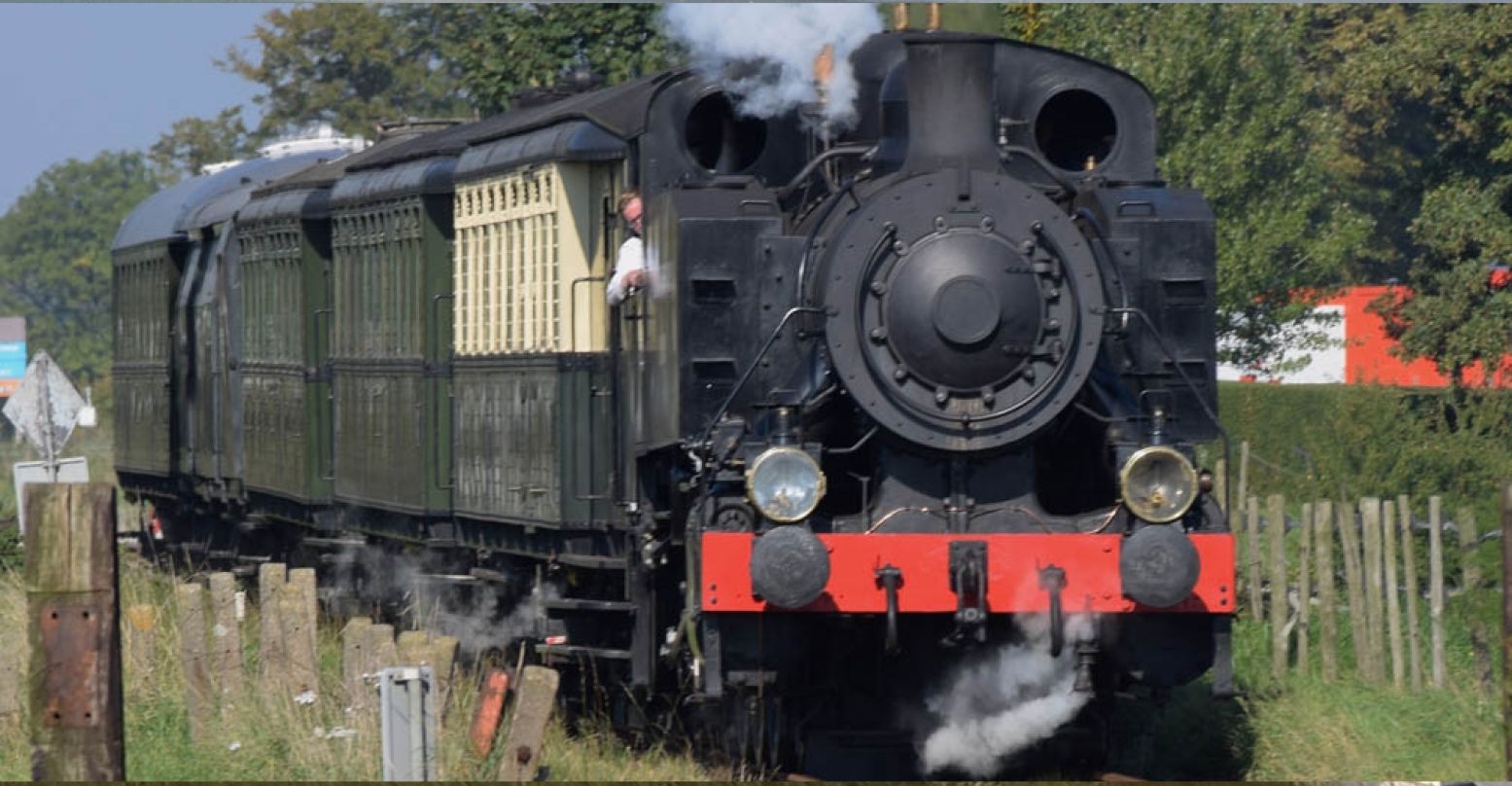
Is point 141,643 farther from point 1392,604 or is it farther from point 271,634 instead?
point 1392,604

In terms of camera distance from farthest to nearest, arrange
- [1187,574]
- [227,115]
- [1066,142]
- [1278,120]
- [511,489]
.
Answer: [227,115] < [1278,120] < [511,489] < [1066,142] < [1187,574]

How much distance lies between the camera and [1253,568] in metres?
14.1

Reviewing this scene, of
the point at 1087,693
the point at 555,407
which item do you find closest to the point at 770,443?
the point at 1087,693

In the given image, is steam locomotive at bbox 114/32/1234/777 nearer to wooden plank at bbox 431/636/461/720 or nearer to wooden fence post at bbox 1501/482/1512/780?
wooden plank at bbox 431/636/461/720

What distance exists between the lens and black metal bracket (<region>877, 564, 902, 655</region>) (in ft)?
30.2

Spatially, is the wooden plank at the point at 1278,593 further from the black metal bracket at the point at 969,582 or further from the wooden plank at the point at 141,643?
the wooden plank at the point at 141,643

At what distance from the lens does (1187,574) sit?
9102 mm

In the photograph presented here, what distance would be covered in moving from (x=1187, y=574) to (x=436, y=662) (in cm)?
312

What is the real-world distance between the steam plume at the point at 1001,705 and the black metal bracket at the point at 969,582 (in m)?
0.38

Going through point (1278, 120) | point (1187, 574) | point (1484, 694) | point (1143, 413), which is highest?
point (1278, 120)

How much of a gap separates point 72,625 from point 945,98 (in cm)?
403

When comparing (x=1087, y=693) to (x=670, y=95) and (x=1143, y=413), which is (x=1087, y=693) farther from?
(x=670, y=95)

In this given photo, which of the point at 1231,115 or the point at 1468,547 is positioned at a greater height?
the point at 1231,115

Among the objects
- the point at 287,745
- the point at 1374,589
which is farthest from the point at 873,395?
the point at 1374,589
